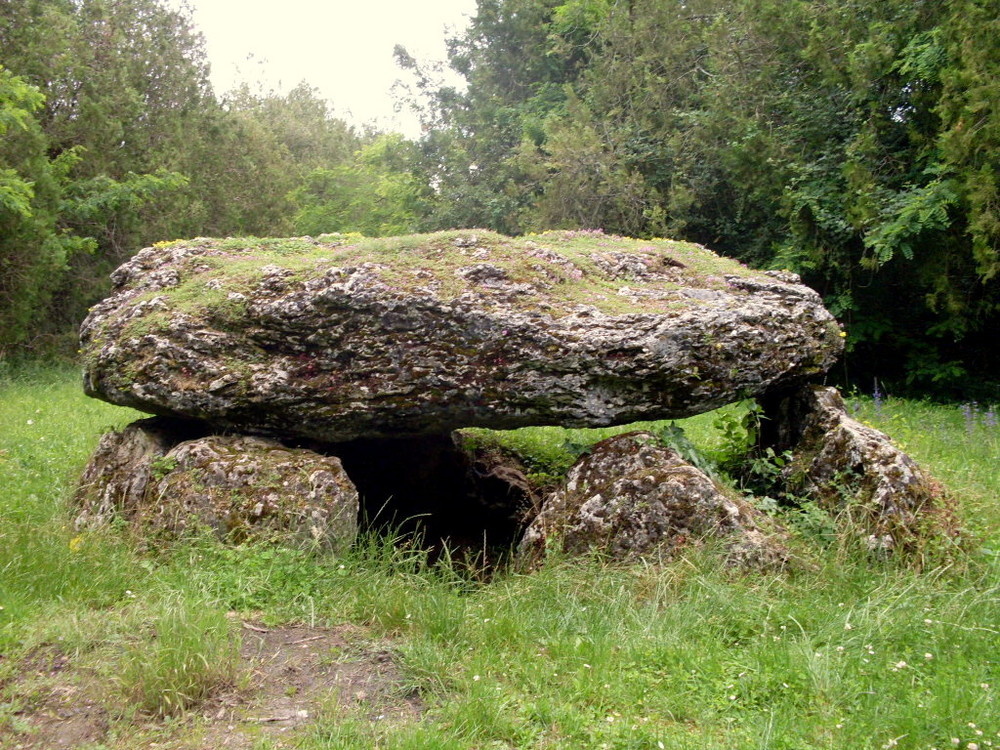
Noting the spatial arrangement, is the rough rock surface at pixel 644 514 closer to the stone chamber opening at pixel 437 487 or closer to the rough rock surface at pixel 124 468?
the stone chamber opening at pixel 437 487

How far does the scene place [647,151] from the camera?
1766cm

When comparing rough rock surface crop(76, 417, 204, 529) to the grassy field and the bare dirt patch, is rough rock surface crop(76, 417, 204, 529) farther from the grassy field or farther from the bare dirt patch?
the bare dirt patch

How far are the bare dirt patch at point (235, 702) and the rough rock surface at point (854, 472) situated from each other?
3439 millimetres

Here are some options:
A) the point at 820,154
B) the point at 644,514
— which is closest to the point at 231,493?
the point at 644,514

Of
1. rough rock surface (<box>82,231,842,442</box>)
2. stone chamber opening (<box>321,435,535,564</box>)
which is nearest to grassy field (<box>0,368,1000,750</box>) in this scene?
rough rock surface (<box>82,231,842,442</box>)

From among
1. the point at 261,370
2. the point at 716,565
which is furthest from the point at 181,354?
the point at 716,565

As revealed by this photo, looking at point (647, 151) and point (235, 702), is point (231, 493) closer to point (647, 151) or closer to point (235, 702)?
point (235, 702)

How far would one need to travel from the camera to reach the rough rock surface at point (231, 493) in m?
5.40

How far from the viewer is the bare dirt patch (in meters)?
3.40

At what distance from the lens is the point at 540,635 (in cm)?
432

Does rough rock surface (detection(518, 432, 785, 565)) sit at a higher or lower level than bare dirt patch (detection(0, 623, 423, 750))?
higher

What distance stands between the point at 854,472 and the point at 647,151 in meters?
13.2

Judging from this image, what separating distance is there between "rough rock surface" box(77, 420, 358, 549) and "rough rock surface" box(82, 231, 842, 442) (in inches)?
14.1

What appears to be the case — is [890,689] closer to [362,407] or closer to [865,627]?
[865,627]
